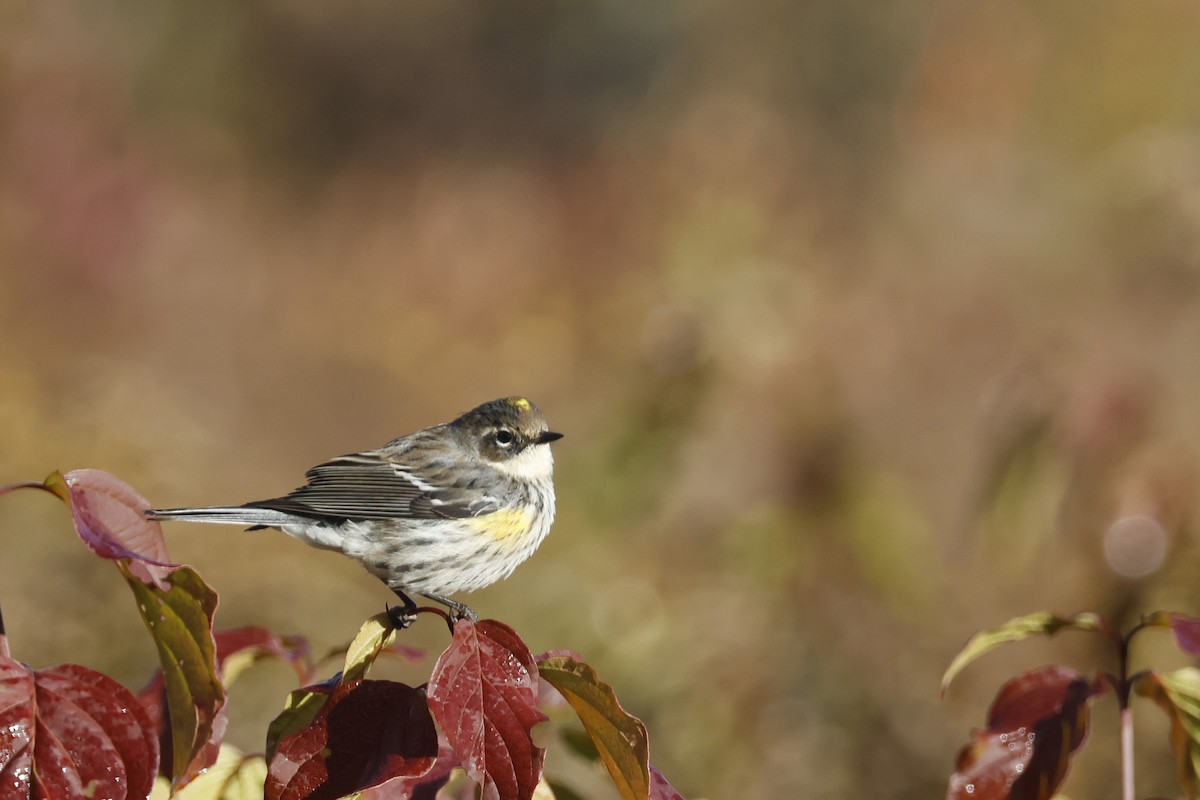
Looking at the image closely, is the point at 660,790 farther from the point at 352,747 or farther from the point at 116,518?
the point at 116,518

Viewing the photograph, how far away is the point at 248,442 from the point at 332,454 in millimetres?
737

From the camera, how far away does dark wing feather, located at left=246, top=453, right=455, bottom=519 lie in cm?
380

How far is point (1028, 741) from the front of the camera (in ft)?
7.77

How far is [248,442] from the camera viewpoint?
10461 mm

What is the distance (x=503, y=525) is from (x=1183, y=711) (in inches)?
88.7

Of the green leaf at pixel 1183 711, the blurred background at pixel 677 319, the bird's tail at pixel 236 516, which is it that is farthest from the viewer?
the blurred background at pixel 677 319

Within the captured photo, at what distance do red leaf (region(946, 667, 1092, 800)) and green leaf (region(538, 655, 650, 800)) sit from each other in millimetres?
748

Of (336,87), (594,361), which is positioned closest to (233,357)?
(594,361)

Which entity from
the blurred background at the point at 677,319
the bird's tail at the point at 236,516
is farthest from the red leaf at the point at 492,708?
the blurred background at the point at 677,319

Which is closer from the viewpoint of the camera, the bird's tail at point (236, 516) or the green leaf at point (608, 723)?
the green leaf at point (608, 723)

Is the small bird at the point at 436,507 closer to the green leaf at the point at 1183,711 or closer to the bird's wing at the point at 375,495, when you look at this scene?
the bird's wing at the point at 375,495

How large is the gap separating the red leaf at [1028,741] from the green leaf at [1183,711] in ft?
0.40

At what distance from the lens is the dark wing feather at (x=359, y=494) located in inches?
150

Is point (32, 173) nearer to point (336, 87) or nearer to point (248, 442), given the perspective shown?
A: point (248, 442)
